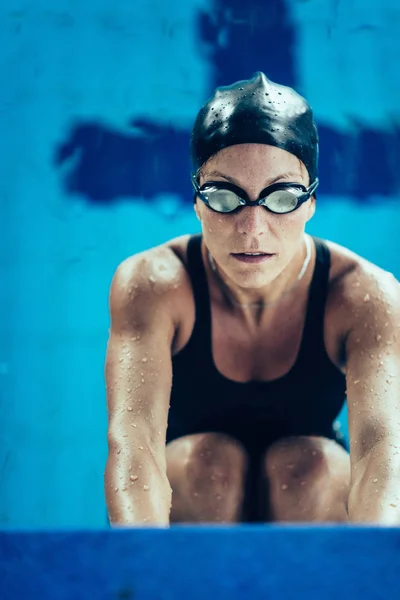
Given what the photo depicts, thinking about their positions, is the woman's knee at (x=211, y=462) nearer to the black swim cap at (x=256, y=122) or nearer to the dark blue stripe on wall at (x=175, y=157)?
the black swim cap at (x=256, y=122)

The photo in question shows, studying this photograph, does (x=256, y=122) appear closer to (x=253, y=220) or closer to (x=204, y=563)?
(x=253, y=220)

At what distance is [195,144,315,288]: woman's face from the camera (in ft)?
4.33

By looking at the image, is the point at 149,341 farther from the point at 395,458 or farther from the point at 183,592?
the point at 183,592

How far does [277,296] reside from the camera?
155cm

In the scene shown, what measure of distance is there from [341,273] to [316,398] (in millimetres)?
270

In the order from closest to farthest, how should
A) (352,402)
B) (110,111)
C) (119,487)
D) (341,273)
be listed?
(119,487), (352,402), (341,273), (110,111)

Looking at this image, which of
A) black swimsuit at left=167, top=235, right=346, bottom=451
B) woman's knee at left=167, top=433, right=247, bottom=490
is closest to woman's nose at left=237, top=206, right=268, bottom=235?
black swimsuit at left=167, top=235, right=346, bottom=451

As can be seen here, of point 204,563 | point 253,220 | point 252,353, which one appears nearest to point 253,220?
point 253,220

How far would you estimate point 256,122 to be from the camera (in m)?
1.35

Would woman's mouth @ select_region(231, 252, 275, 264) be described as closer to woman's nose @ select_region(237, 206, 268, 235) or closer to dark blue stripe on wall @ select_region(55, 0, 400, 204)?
woman's nose @ select_region(237, 206, 268, 235)

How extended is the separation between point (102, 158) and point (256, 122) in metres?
1.56

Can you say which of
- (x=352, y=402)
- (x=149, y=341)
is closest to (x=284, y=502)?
(x=352, y=402)

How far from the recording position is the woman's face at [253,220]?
51.9 inches

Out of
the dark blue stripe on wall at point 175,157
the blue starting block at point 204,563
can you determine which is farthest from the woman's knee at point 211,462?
the dark blue stripe on wall at point 175,157
